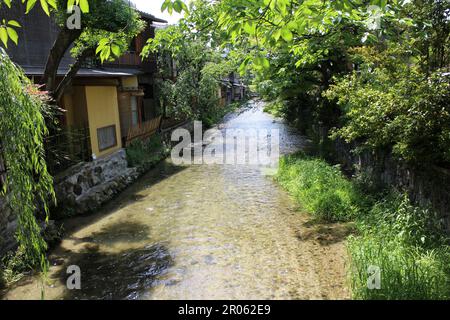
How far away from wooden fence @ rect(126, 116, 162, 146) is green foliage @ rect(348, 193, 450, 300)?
12.3m

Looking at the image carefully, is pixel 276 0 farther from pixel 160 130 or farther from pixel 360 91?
pixel 160 130

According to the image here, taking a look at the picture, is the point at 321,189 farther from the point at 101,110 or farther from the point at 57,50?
the point at 101,110

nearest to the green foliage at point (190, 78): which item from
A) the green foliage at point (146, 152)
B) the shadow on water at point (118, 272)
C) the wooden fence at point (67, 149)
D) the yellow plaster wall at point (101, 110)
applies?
the green foliage at point (146, 152)

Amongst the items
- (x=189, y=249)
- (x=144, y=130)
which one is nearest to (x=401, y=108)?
(x=189, y=249)

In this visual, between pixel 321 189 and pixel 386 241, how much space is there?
3.90 metres

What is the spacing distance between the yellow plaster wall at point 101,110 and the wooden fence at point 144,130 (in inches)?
38.3

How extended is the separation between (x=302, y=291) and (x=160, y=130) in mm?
16488

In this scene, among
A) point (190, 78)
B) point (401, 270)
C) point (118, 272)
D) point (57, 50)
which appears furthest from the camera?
point (190, 78)

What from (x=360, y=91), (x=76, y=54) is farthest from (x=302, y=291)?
(x=76, y=54)

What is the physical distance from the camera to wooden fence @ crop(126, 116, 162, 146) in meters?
17.2

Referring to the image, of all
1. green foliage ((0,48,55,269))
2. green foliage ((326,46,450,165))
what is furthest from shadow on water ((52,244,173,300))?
green foliage ((326,46,450,165))

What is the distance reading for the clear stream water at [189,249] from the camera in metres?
6.41

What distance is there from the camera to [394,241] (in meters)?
6.43

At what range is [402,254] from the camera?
5945mm
